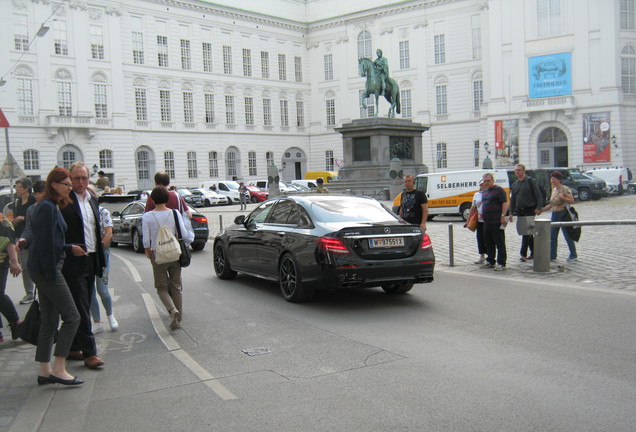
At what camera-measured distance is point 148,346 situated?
719cm

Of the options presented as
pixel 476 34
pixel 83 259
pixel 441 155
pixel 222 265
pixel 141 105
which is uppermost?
pixel 476 34

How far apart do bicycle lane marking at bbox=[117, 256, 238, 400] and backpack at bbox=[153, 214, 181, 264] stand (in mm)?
899

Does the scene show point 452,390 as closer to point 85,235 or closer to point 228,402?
point 228,402

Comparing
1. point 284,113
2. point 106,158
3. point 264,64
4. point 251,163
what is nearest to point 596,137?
point 284,113

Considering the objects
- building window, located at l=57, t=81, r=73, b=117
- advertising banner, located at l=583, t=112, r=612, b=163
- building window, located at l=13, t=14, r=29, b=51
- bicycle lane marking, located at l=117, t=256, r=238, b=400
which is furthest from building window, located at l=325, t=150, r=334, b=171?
bicycle lane marking, located at l=117, t=256, r=238, b=400

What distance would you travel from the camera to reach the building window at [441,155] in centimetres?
6438

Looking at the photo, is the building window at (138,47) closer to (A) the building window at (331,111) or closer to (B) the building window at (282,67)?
(B) the building window at (282,67)

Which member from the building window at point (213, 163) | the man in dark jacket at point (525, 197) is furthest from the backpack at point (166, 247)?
the building window at point (213, 163)

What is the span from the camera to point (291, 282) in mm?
9336

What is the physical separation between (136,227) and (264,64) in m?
52.6

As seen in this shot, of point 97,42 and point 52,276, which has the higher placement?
point 97,42

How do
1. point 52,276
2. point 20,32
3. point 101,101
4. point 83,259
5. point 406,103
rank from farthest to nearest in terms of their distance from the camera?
point 406,103, point 101,101, point 20,32, point 83,259, point 52,276

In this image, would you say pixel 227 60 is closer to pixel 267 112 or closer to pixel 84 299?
pixel 267 112

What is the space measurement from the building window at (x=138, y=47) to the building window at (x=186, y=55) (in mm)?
4441
